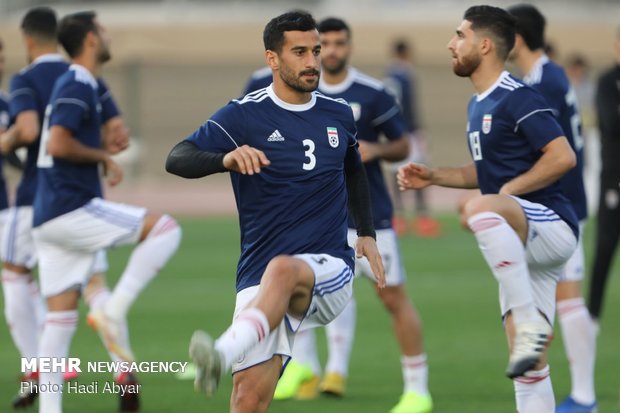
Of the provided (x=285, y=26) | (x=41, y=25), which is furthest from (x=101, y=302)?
(x=285, y=26)

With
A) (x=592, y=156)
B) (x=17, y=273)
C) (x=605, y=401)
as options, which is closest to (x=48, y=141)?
(x=17, y=273)

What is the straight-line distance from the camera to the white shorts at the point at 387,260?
853 centimetres

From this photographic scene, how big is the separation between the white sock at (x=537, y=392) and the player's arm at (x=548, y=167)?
3.30 ft

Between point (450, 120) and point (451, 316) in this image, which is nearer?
point (451, 316)

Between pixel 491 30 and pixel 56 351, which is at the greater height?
pixel 491 30

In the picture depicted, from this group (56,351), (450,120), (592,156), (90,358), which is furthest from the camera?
(450,120)

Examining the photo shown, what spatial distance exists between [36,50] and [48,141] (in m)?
1.21

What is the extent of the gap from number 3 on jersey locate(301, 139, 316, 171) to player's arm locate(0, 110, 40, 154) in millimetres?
2713

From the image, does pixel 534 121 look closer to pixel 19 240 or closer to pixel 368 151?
pixel 368 151

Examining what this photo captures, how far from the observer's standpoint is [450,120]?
110ft

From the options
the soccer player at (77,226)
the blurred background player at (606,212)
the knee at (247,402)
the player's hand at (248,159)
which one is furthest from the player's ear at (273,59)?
the blurred background player at (606,212)

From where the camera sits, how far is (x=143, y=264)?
25.5 ft

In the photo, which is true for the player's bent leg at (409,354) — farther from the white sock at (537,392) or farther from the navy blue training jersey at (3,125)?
the navy blue training jersey at (3,125)

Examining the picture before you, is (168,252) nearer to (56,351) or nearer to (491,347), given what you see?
(56,351)
